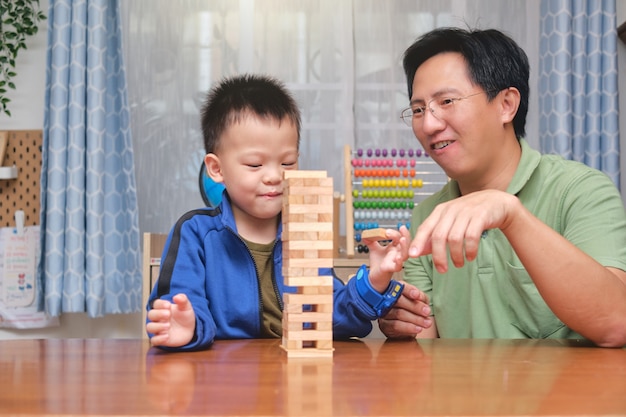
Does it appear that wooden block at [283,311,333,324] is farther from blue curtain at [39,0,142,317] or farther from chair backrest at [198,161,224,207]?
blue curtain at [39,0,142,317]

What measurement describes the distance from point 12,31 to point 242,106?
8.50 feet

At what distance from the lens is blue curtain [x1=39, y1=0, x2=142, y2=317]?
11.1 feet

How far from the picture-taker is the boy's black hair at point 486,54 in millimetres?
1631

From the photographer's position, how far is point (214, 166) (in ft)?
5.08

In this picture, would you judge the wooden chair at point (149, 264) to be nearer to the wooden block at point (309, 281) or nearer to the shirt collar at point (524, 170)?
the shirt collar at point (524, 170)

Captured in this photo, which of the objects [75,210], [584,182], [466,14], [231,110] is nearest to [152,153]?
[75,210]

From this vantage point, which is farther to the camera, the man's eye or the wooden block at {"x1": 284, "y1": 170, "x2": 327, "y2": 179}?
the man's eye

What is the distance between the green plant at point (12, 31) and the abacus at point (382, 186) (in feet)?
5.17

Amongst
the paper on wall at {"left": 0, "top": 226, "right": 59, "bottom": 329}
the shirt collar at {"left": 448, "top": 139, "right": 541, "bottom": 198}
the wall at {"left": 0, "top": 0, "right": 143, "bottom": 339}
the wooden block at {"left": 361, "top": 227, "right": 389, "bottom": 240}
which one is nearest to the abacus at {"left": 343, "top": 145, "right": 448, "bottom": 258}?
the wall at {"left": 0, "top": 0, "right": 143, "bottom": 339}

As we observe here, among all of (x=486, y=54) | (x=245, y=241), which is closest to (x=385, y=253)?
(x=245, y=241)

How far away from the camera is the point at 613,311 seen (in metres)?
1.19

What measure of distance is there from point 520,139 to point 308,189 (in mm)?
827

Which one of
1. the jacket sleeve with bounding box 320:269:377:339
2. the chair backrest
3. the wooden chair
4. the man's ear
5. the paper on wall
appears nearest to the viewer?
the jacket sleeve with bounding box 320:269:377:339

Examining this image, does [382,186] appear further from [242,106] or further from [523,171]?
[242,106]
